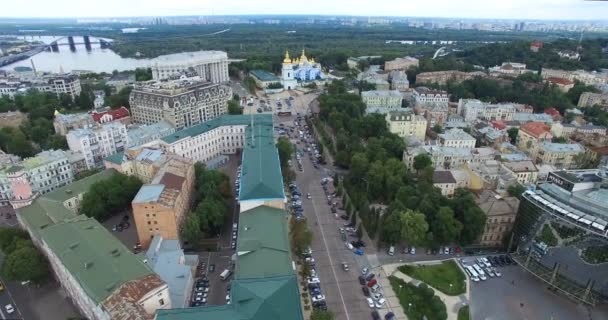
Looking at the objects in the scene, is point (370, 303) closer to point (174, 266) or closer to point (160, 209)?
point (174, 266)

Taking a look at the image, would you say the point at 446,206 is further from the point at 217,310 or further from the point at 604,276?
the point at 217,310

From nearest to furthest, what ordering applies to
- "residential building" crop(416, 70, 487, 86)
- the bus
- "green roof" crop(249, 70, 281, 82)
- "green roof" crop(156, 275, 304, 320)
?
"green roof" crop(156, 275, 304, 320) → the bus → "residential building" crop(416, 70, 487, 86) → "green roof" crop(249, 70, 281, 82)

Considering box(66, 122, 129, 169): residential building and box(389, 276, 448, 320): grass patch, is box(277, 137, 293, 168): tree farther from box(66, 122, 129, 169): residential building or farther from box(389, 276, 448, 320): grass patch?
box(389, 276, 448, 320): grass patch

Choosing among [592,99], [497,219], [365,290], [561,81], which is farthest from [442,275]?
[561,81]

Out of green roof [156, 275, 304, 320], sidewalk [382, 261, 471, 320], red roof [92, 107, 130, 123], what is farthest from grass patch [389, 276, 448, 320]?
red roof [92, 107, 130, 123]

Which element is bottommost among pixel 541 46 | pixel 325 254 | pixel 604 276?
pixel 325 254

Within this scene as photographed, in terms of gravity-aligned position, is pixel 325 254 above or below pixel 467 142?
below

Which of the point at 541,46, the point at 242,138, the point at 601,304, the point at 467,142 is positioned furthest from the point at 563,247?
the point at 541,46
